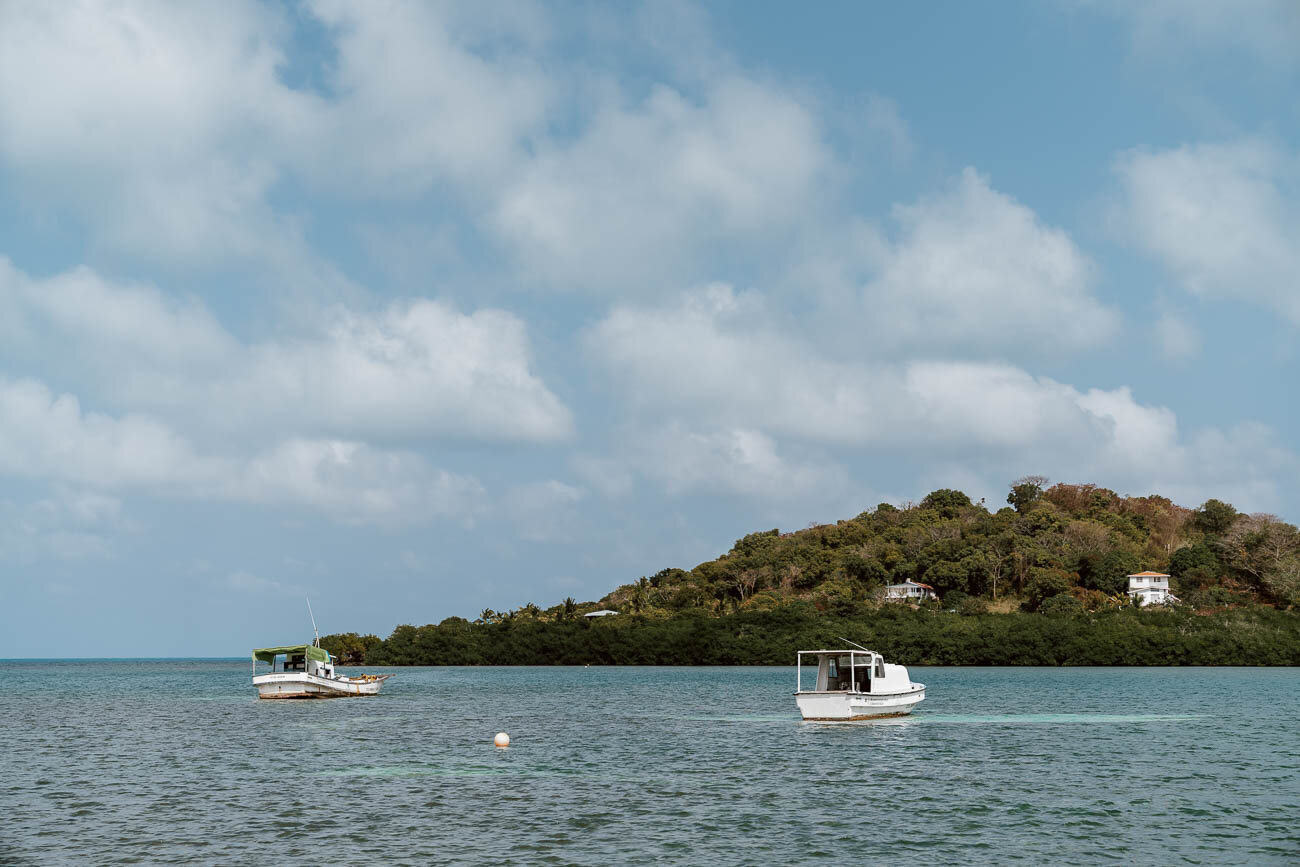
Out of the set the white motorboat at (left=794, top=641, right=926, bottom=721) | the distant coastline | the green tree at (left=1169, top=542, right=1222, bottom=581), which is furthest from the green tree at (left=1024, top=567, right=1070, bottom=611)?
the white motorboat at (left=794, top=641, right=926, bottom=721)

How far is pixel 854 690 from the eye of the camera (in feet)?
219

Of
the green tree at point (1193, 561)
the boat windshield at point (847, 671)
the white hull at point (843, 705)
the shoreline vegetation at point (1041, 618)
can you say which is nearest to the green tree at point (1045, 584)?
the shoreline vegetation at point (1041, 618)

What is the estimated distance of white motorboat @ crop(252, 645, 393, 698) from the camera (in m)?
92.4

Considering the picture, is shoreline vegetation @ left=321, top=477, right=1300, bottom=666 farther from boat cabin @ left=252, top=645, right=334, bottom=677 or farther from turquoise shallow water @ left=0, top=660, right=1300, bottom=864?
boat cabin @ left=252, top=645, right=334, bottom=677

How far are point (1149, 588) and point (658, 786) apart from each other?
160 meters

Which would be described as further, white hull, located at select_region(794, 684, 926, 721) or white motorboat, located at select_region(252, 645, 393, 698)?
white motorboat, located at select_region(252, 645, 393, 698)

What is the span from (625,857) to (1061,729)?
42.8 m

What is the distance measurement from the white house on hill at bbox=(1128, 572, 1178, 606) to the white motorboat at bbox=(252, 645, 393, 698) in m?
132

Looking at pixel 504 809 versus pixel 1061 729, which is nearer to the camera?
pixel 504 809

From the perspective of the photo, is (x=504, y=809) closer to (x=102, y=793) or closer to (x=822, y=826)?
(x=822, y=826)

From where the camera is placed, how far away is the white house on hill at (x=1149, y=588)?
177m

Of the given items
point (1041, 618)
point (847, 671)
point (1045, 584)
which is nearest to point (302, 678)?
point (847, 671)

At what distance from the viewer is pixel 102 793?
1603 inches

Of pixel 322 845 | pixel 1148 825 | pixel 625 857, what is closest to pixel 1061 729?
pixel 1148 825
